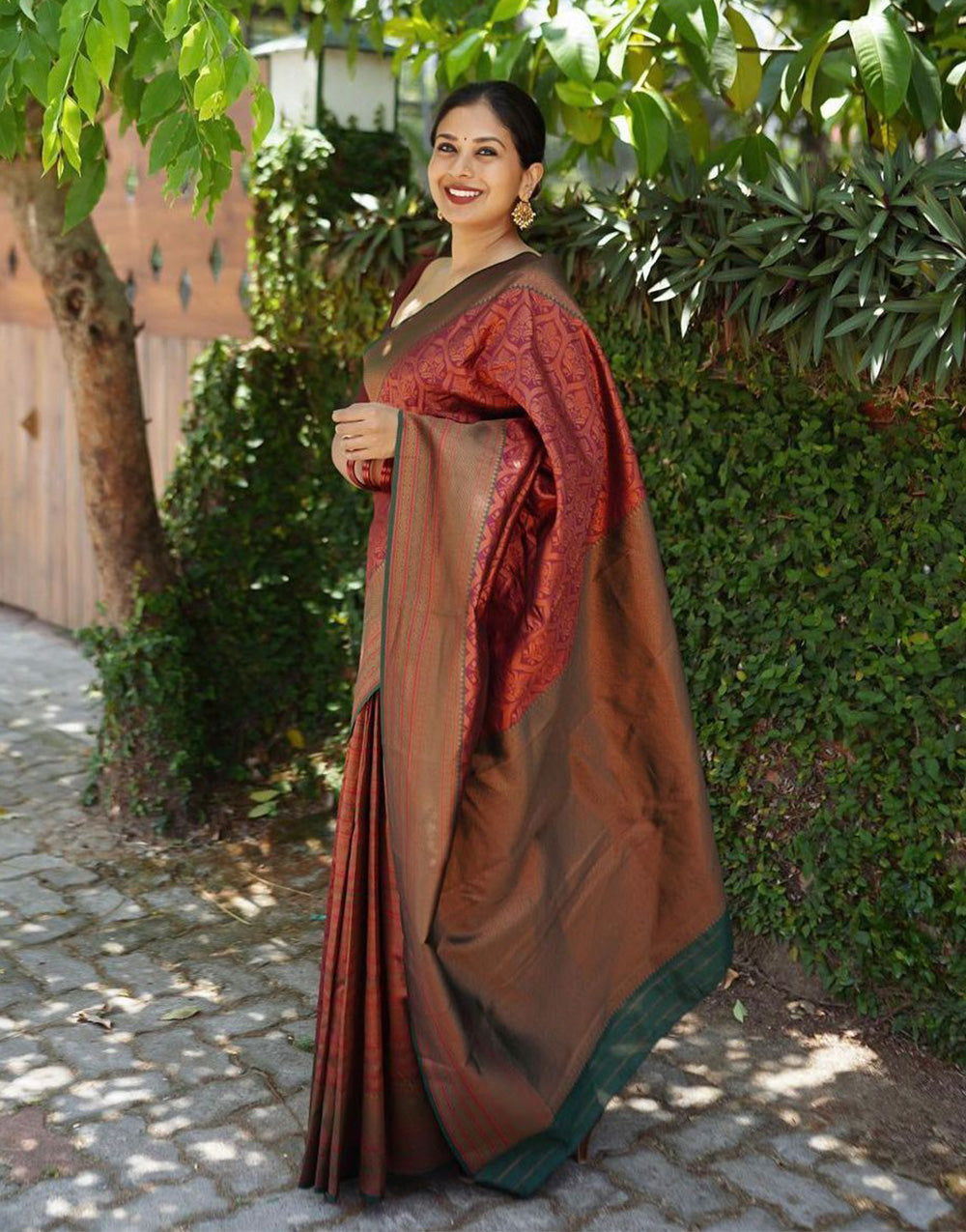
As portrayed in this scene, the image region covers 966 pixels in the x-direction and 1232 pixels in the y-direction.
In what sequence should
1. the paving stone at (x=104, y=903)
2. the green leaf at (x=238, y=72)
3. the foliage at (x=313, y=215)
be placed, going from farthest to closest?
1. the foliage at (x=313, y=215)
2. the paving stone at (x=104, y=903)
3. the green leaf at (x=238, y=72)

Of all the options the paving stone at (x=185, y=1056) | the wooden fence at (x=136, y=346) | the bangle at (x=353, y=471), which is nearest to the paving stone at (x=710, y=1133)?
the paving stone at (x=185, y=1056)

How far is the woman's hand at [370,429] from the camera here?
271 cm

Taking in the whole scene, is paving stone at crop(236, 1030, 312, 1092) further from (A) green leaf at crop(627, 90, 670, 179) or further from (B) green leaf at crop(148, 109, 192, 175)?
(A) green leaf at crop(627, 90, 670, 179)

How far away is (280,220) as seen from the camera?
474cm

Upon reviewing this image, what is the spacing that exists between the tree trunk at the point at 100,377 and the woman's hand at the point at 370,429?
2169 mm

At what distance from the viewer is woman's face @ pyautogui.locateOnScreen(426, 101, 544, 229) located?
9.21 feet

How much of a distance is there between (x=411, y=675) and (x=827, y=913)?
1449 mm

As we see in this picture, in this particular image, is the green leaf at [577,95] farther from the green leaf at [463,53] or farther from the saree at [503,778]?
the saree at [503,778]

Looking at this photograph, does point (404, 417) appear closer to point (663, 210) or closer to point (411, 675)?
point (411, 675)

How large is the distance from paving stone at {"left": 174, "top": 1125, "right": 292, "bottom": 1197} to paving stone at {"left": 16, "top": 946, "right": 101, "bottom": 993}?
2.65 ft

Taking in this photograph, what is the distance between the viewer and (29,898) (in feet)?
14.1

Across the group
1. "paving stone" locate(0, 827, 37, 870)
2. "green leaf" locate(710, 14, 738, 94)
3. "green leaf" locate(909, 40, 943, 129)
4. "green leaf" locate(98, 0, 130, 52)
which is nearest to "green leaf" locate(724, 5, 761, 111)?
"green leaf" locate(710, 14, 738, 94)

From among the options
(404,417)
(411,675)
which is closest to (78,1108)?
(411,675)

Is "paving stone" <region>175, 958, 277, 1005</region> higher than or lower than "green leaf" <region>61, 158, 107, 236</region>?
lower
